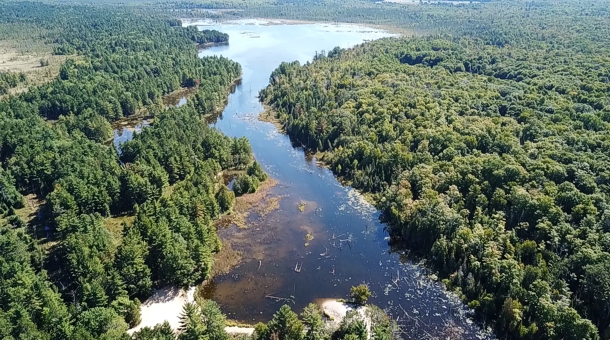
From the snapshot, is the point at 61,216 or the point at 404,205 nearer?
the point at 61,216

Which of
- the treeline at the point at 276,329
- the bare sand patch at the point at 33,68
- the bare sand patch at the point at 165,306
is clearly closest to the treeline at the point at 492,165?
the treeline at the point at 276,329

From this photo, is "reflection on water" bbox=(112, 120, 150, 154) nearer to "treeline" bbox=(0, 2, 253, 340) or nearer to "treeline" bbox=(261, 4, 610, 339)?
"treeline" bbox=(0, 2, 253, 340)

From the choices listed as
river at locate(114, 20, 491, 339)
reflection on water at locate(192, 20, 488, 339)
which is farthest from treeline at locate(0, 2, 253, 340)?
reflection on water at locate(192, 20, 488, 339)

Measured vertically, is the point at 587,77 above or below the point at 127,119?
above

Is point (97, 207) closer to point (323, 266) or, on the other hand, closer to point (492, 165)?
point (323, 266)

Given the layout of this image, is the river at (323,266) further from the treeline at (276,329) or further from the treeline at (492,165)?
the treeline at (276,329)

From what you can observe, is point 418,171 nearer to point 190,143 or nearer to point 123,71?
point 190,143

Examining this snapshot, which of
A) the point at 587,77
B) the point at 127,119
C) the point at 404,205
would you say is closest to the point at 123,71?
the point at 127,119

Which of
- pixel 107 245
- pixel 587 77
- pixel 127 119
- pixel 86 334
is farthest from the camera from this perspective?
pixel 127 119
